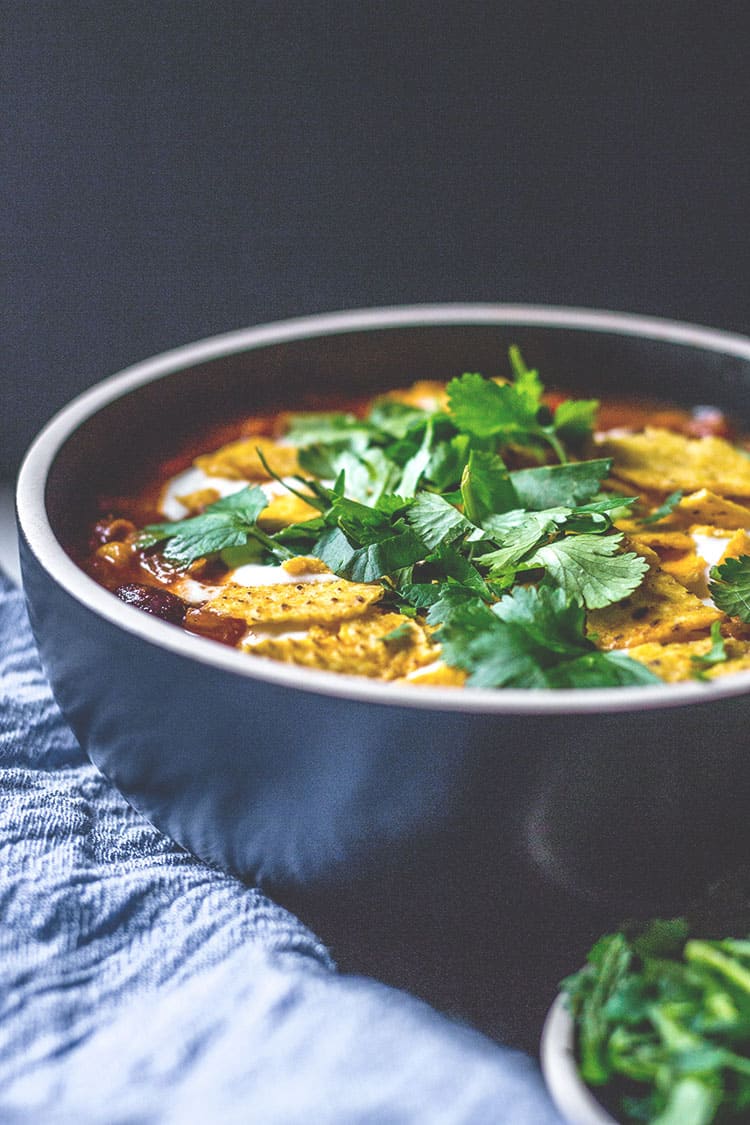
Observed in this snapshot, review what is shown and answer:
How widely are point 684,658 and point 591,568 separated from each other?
0.21 metres

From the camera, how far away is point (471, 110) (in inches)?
143

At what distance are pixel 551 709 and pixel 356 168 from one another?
2.59 meters

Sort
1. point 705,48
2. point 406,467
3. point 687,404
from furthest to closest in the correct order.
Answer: point 705,48 < point 687,404 < point 406,467

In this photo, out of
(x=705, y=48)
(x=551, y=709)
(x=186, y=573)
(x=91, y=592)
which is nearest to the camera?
(x=551, y=709)

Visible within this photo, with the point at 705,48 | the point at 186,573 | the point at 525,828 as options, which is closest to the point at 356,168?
the point at 705,48

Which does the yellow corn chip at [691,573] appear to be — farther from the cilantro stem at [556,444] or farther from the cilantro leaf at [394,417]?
the cilantro leaf at [394,417]

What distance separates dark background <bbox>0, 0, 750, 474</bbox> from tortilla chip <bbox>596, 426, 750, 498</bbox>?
1.48 m

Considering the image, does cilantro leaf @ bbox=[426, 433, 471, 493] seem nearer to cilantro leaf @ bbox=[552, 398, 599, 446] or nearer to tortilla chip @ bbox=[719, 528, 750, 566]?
cilantro leaf @ bbox=[552, 398, 599, 446]

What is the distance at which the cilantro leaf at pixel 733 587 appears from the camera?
1852 millimetres

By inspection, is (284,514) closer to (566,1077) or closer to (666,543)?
(666,543)

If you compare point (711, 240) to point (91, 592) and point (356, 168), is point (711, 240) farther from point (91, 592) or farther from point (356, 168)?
point (91, 592)

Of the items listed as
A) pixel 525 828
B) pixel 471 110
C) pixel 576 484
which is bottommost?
pixel 525 828

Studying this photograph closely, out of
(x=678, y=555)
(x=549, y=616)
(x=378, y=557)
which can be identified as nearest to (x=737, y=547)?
(x=678, y=555)

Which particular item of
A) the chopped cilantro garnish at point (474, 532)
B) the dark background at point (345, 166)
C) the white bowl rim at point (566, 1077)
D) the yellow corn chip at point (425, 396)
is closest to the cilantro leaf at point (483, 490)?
the chopped cilantro garnish at point (474, 532)
